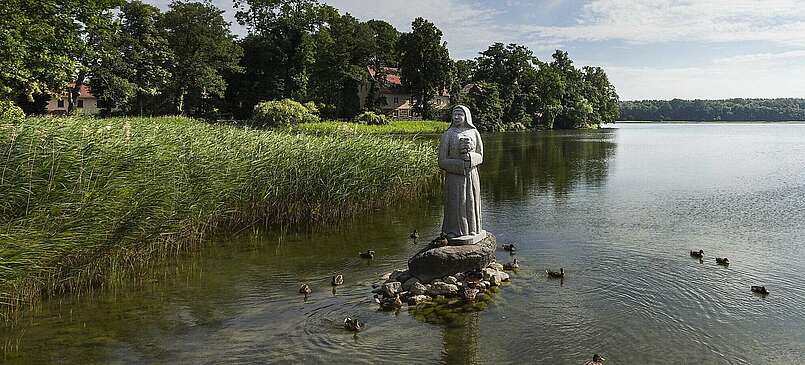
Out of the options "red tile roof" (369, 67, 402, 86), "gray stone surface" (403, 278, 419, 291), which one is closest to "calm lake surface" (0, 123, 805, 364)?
"gray stone surface" (403, 278, 419, 291)

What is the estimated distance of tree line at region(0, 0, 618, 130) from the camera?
5303 cm

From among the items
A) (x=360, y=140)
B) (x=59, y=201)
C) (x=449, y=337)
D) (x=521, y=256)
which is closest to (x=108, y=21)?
(x=360, y=140)

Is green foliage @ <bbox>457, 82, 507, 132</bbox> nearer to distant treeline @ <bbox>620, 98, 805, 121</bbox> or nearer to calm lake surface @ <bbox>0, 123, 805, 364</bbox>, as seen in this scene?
calm lake surface @ <bbox>0, 123, 805, 364</bbox>

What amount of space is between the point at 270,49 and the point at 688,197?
52.4 m

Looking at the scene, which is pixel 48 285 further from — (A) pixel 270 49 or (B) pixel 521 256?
(A) pixel 270 49

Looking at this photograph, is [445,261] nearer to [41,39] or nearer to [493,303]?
[493,303]

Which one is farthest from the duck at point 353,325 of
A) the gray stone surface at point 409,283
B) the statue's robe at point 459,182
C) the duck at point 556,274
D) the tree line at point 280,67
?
the tree line at point 280,67

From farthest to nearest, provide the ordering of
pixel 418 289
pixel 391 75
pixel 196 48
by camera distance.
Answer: pixel 391 75, pixel 196 48, pixel 418 289

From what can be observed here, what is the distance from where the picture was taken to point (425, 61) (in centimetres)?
7544

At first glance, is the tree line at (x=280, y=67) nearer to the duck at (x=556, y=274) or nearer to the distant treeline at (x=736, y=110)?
the duck at (x=556, y=274)

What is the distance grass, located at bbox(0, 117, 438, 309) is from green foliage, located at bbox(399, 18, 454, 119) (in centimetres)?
5535

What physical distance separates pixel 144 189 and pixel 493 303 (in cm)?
759

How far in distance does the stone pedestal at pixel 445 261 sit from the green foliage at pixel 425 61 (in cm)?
6440

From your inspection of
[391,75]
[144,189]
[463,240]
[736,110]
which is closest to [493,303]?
[463,240]
